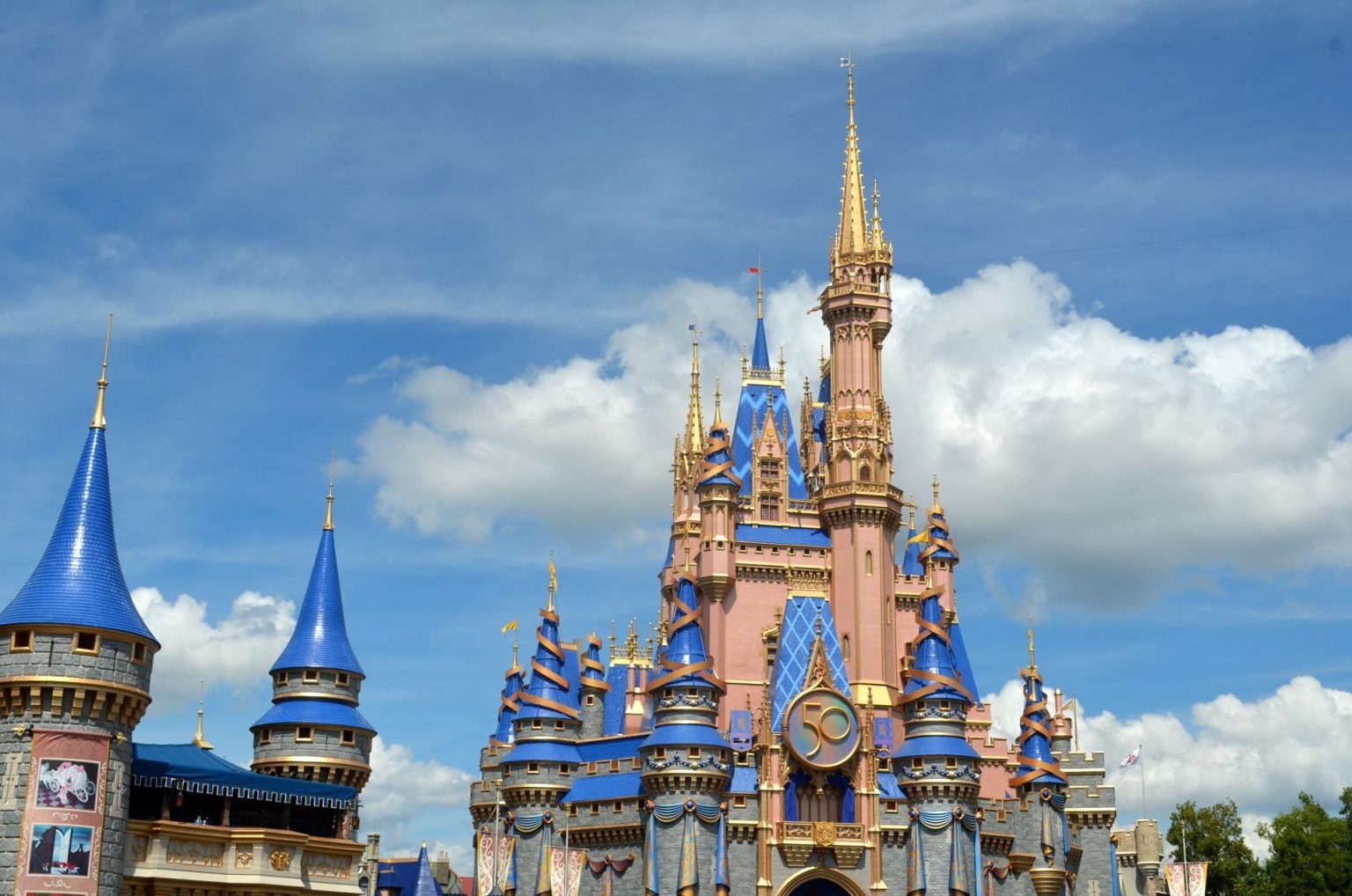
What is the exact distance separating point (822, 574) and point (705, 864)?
64.1 feet

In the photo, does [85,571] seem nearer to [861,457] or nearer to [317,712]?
[317,712]

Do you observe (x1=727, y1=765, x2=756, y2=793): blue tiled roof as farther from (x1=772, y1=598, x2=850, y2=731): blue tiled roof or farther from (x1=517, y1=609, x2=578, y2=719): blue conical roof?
(x1=517, y1=609, x2=578, y2=719): blue conical roof

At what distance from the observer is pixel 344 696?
74.5 meters

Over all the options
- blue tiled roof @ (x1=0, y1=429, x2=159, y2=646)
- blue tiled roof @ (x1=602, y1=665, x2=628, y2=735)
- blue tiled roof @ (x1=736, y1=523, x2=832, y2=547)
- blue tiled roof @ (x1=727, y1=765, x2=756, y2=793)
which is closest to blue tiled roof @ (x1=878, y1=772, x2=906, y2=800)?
blue tiled roof @ (x1=727, y1=765, x2=756, y2=793)

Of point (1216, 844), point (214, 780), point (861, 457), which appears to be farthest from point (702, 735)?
point (1216, 844)

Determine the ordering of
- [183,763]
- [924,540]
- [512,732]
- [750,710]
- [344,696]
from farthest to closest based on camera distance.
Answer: [924,540], [512,732], [750,710], [344,696], [183,763]

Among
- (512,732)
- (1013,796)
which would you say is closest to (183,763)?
(512,732)

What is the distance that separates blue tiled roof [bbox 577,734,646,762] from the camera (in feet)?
291

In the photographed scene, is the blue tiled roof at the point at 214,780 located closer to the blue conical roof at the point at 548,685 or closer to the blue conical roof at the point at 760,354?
the blue conical roof at the point at 548,685

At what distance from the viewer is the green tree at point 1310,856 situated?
10138 cm

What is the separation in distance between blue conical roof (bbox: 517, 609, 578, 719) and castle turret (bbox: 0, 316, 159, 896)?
103 ft

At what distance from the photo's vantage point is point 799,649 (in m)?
87.5

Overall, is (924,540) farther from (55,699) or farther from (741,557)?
(55,699)

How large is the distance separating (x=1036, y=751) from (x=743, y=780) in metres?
19.4
